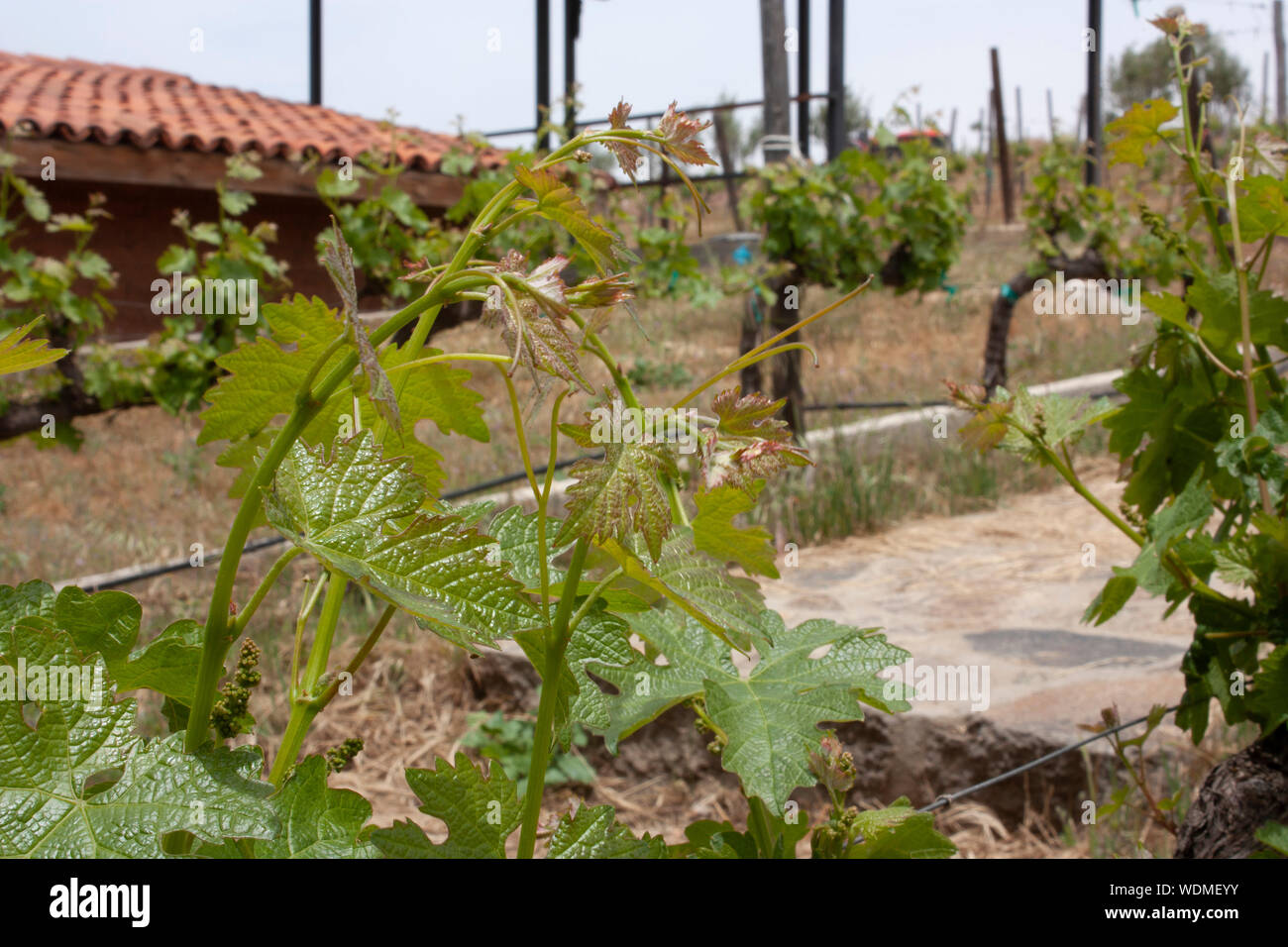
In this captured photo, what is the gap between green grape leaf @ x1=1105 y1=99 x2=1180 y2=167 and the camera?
3.53ft

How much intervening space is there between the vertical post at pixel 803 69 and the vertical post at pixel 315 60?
3896 millimetres

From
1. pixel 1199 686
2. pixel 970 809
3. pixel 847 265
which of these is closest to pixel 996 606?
pixel 970 809

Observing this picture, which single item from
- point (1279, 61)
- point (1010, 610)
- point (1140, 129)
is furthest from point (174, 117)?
point (1279, 61)

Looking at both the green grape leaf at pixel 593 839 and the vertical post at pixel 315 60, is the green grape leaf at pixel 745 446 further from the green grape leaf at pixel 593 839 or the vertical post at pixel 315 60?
the vertical post at pixel 315 60

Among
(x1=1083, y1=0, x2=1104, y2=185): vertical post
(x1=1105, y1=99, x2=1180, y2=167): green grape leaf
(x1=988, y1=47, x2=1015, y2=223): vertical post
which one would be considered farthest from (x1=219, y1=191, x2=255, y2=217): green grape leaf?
(x1=988, y1=47, x2=1015, y2=223): vertical post

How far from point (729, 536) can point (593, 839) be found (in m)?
0.18

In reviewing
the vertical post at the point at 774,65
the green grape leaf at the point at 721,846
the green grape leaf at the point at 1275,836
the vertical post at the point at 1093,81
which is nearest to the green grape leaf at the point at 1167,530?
the green grape leaf at the point at 1275,836

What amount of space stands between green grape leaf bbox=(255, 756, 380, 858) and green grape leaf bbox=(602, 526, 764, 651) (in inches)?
7.1

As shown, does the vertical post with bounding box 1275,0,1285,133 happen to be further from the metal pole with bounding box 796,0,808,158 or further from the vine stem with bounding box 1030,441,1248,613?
the vine stem with bounding box 1030,441,1248,613

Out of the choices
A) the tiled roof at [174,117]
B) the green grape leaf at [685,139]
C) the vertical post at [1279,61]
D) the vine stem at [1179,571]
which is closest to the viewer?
the green grape leaf at [685,139]

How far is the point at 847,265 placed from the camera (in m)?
6.38

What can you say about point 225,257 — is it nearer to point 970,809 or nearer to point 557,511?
point 557,511

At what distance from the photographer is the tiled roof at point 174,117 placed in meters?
5.11

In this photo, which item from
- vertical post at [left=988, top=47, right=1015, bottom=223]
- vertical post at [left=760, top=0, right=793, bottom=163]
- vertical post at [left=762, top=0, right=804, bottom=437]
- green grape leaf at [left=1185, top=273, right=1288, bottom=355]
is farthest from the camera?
vertical post at [left=988, top=47, right=1015, bottom=223]
